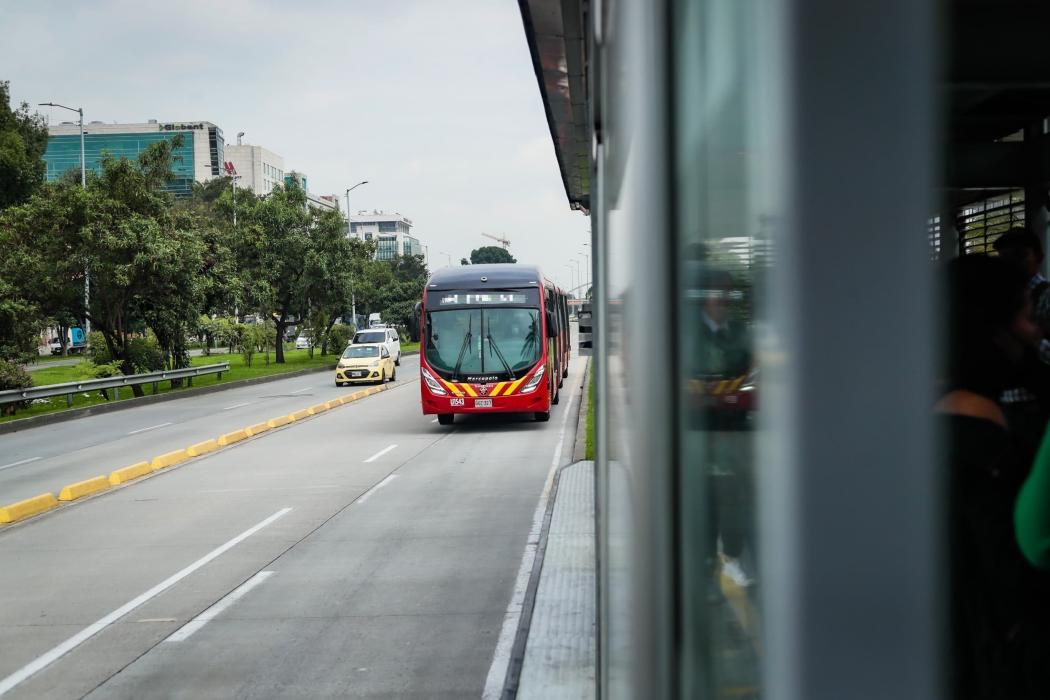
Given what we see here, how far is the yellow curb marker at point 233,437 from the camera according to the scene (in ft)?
56.5

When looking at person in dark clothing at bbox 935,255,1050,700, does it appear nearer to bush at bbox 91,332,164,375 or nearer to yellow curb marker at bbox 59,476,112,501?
yellow curb marker at bbox 59,476,112,501

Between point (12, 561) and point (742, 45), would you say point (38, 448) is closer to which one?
point (12, 561)

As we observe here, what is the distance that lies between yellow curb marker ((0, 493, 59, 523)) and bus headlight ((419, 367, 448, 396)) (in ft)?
25.0

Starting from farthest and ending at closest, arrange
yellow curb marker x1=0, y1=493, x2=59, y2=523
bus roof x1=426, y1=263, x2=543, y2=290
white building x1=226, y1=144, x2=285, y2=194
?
white building x1=226, y1=144, x2=285, y2=194 < bus roof x1=426, y1=263, x2=543, y2=290 < yellow curb marker x1=0, y1=493, x2=59, y2=523

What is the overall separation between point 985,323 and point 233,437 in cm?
1790

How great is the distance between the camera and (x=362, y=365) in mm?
32469

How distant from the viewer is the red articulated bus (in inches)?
723

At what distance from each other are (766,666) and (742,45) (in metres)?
0.43

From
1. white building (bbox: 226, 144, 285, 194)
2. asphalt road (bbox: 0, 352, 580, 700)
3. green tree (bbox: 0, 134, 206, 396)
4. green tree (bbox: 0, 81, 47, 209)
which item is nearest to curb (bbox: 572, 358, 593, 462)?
asphalt road (bbox: 0, 352, 580, 700)

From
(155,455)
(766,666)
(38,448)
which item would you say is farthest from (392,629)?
(38,448)

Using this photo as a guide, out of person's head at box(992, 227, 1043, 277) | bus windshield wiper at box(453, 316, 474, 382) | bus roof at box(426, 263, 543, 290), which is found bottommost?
bus windshield wiper at box(453, 316, 474, 382)

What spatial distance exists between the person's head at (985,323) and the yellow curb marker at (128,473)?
1383 cm

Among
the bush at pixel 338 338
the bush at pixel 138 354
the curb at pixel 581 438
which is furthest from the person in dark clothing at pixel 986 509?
the bush at pixel 338 338

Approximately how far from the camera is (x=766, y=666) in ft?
2.18
